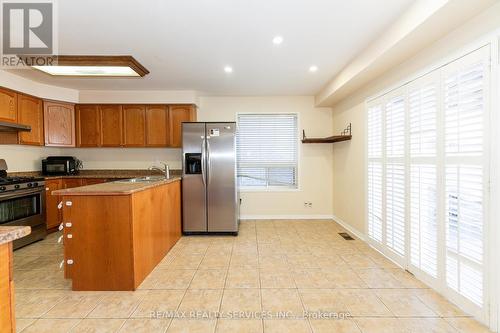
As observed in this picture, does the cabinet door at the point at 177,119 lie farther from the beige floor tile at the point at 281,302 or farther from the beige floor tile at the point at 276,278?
the beige floor tile at the point at 281,302

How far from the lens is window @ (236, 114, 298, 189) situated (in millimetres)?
4957

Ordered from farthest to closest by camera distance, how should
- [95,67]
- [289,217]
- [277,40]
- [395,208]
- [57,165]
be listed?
[289,217] → [57,165] → [95,67] → [395,208] → [277,40]

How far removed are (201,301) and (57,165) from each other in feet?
13.0

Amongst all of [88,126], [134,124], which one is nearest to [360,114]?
[134,124]

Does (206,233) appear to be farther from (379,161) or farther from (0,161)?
(0,161)

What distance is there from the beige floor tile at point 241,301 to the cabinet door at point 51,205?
3.46 metres

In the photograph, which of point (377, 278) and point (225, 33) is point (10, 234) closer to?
point (225, 33)

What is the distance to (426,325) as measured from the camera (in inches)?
71.1

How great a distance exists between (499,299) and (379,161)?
5.87 feet

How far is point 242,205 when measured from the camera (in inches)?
196

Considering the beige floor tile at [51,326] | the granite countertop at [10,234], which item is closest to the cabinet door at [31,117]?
the beige floor tile at [51,326]

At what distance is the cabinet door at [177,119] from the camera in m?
4.55

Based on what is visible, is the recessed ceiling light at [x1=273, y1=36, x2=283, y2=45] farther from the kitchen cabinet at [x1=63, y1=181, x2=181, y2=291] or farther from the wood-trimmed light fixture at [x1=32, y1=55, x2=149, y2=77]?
the kitchen cabinet at [x1=63, y1=181, x2=181, y2=291]

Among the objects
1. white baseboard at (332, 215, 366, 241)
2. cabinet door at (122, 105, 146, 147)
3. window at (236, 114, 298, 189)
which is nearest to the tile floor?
white baseboard at (332, 215, 366, 241)
